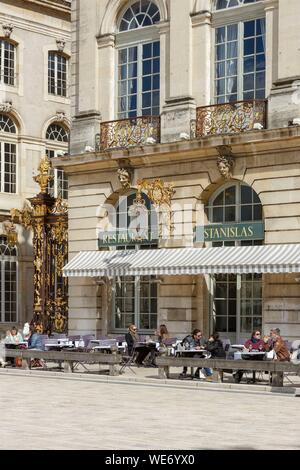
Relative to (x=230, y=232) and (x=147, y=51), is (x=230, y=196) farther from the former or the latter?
(x=147, y=51)

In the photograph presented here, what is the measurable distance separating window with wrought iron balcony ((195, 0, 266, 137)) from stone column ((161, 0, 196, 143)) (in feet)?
1.23

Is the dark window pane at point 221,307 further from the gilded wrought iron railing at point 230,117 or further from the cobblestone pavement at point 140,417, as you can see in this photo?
the cobblestone pavement at point 140,417

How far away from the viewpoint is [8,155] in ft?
128

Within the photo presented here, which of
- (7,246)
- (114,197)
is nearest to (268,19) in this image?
(114,197)

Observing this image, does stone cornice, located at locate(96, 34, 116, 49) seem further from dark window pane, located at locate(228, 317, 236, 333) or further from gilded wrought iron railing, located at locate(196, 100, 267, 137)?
dark window pane, located at locate(228, 317, 236, 333)

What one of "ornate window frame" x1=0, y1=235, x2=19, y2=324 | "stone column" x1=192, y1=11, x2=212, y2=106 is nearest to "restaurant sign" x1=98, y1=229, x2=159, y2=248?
"stone column" x1=192, y1=11, x2=212, y2=106

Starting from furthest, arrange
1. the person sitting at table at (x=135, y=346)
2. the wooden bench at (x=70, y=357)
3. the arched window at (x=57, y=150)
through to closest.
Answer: the arched window at (x=57, y=150), the person sitting at table at (x=135, y=346), the wooden bench at (x=70, y=357)

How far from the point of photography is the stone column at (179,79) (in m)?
27.6

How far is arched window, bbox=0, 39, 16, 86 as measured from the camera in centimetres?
3884

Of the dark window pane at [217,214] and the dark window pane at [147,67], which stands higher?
the dark window pane at [147,67]

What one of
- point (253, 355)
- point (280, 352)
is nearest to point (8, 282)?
point (253, 355)

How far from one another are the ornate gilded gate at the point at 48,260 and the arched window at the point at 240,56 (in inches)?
250

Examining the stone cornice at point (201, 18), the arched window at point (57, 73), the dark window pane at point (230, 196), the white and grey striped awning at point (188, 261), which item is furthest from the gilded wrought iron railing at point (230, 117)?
the arched window at point (57, 73)

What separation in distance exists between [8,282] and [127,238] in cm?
1086
